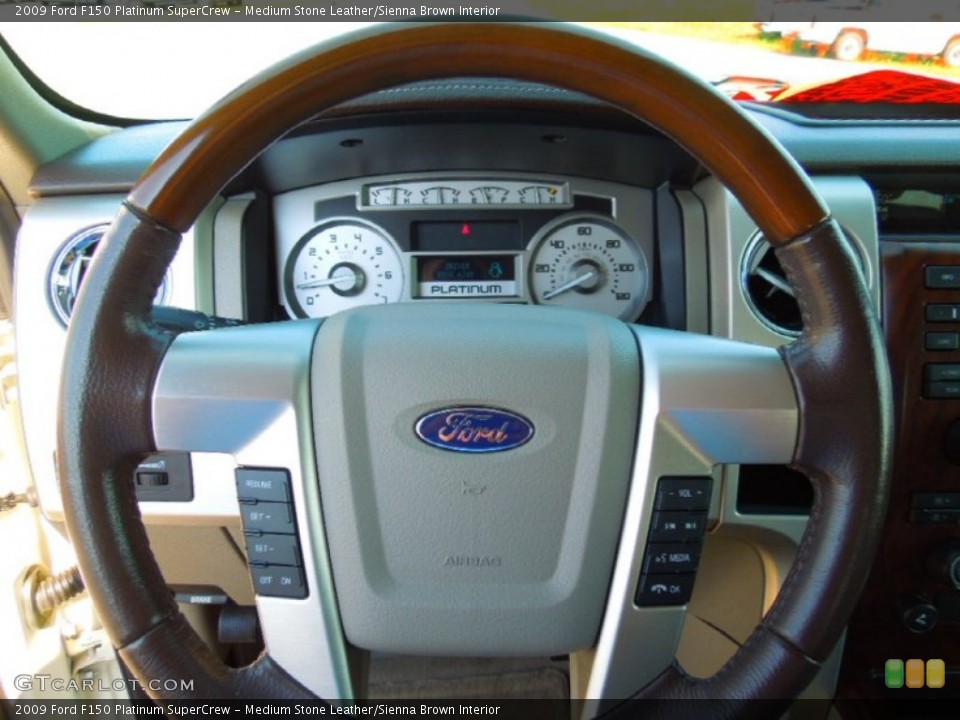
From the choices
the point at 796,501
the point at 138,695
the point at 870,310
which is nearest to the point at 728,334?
the point at 796,501

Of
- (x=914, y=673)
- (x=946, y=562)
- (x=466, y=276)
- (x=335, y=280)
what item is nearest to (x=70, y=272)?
(x=335, y=280)

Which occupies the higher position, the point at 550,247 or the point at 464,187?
the point at 464,187

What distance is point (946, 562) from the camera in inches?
56.6

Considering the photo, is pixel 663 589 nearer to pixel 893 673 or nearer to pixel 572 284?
pixel 572 284

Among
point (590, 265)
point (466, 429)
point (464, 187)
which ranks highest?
point (464, 187)

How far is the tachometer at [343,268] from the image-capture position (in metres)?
1.57

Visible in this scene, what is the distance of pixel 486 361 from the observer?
996 millimetres

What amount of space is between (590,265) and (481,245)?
0.67 feet

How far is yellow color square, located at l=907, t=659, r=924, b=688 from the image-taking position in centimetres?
158

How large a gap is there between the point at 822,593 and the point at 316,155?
1.04 meters

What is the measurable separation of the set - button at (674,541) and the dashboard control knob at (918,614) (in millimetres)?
687

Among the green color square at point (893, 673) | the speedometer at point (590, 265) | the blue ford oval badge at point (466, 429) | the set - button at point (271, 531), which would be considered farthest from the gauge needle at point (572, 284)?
the green color square at point (893, 673)

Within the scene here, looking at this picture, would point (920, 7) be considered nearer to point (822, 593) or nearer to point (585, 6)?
point (585, 6)

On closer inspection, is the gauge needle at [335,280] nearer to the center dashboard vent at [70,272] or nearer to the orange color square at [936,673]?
the center dashboard vent at [70,272]
